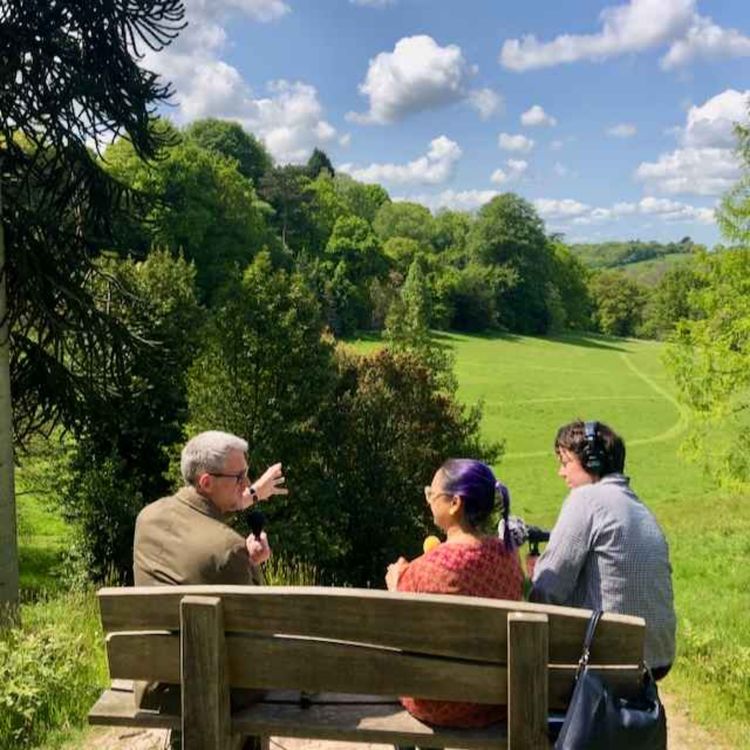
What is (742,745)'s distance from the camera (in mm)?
4195

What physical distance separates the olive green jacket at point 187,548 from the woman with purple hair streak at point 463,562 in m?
0.64

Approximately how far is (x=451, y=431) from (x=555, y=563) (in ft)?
68.6

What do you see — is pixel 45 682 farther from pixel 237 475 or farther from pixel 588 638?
pixel 588 638

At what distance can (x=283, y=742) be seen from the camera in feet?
14.1

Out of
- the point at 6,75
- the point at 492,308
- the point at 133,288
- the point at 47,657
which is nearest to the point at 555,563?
the point at 47,657

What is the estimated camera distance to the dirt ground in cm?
419

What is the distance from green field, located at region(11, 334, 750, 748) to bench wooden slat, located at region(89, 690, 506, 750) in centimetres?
231

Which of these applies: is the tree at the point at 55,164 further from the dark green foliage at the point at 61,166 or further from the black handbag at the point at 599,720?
the black handbag at the point at 599,720

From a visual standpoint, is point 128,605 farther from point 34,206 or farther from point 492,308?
point 492,308

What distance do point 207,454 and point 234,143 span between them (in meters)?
90.2

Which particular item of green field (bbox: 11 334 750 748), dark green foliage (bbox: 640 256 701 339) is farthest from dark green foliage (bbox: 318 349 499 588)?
dark green foliage (bbox: 640 256 701 339)

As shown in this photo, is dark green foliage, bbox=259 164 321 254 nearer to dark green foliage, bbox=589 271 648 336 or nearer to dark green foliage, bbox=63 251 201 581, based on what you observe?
dark green foliage, bbox=589 271 648 336

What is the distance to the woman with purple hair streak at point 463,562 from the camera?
2789 millimetres

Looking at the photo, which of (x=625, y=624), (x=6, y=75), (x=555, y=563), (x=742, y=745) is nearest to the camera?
(x=625, y=624)
